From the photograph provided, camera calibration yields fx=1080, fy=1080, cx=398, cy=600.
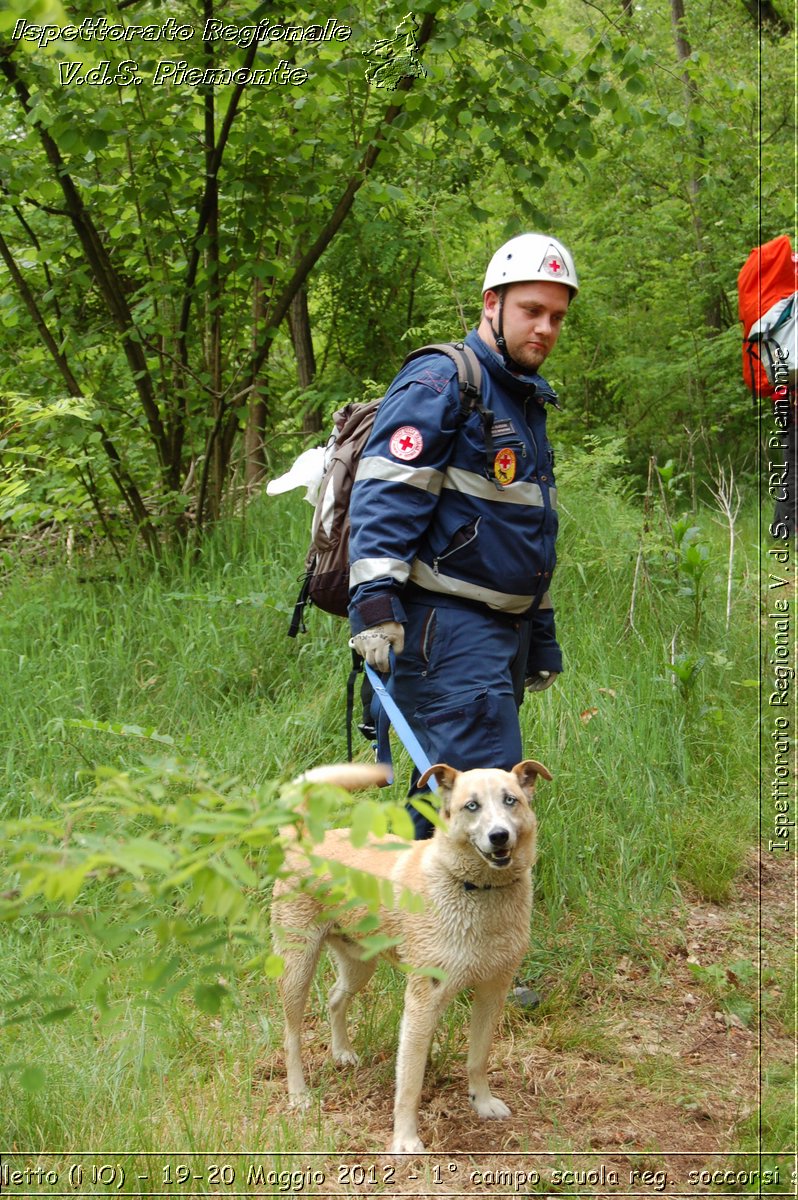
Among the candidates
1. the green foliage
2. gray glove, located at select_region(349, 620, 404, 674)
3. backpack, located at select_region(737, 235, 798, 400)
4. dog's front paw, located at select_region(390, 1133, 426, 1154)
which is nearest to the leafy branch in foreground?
gray glove, located at select_region(349, 620, 404, 674)

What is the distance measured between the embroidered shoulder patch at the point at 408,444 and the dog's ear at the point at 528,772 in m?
1.08

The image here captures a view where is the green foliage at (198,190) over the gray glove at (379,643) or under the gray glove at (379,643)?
over

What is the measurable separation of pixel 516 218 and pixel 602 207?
5.64m

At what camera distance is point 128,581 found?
23.9 feet

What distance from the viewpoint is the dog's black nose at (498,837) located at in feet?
9.88

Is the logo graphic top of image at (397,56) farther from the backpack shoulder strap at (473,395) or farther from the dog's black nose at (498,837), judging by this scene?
the dog's black nose at (498,837)

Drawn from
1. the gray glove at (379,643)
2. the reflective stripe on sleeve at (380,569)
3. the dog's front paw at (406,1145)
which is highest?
the reflective stripe on sleeve at (380,569)

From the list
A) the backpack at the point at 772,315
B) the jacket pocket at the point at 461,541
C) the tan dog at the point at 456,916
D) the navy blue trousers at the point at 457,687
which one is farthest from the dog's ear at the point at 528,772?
the backpack at the point at 772,315

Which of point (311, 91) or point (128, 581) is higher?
point (311, 91)

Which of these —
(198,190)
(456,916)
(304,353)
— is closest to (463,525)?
(456,916)

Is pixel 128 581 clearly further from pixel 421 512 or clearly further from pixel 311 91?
pixel 421 512

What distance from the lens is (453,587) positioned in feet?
12.1

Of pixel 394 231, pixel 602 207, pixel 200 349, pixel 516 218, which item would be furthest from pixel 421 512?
pixel 602 207

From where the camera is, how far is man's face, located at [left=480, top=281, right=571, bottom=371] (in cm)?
373
